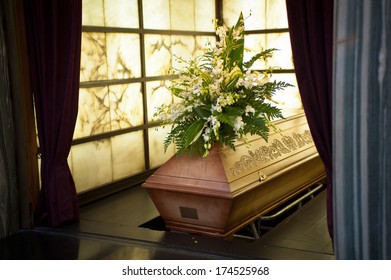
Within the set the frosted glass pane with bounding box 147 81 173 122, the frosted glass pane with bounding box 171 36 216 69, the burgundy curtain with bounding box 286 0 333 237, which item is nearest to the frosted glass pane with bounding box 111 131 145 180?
the frosted glass pane with bounding box 147 81 173 122

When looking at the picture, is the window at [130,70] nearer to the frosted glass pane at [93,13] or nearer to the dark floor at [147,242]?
the frosted glass pane at [93,13]

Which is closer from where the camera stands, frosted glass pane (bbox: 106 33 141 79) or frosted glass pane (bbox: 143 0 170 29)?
Result: frosted glass pane (bbox: 106 33 141 79)

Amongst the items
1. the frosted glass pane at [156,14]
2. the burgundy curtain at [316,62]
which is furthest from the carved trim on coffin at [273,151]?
the frosted glass pane at [156,14]

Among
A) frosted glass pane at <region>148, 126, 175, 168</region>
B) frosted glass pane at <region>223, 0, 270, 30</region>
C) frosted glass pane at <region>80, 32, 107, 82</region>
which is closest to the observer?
frosted glass pane at <region>80, 32, 107, 82</region>

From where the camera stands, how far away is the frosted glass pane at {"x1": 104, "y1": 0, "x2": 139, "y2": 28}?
14.0 ft

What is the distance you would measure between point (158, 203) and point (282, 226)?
802 millimetres

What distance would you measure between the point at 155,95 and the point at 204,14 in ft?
4.04

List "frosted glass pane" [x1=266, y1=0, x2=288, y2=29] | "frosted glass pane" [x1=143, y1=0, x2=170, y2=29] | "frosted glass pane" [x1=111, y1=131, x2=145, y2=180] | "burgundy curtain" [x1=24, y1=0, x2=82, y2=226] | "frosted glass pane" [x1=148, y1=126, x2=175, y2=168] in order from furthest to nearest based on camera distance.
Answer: "frosted glass pane" [x1=266, y1=0, x2=288, y2=29]
"frosted glass pane" [x1=148, y1=126, x2=175, y2=168]
"frosted glass pane" [x1=143, y1=0, x2=170, y2=29]
"frosted glass pane" [x1=111, y1=131, x2=145, y2=180]
"burgundy curtain" [x1=24, y1=0, x2=82, y2=226]

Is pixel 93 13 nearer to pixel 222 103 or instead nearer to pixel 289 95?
pixel 222 103

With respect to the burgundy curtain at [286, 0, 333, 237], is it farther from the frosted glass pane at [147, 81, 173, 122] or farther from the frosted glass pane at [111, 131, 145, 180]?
the frosted glass pane at [147, 81, 173, 122]

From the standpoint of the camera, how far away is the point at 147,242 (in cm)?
310

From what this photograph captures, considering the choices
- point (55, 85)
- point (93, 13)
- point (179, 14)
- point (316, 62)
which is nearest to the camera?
point (316, 62)

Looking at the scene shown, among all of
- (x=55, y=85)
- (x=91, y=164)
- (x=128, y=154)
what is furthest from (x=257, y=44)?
(x=55, y=85)

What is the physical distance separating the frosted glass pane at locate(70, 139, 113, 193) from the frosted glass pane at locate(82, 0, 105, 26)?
0.91 metres
